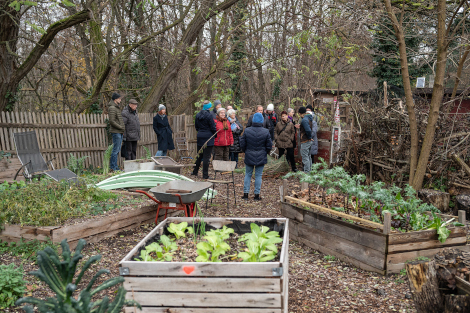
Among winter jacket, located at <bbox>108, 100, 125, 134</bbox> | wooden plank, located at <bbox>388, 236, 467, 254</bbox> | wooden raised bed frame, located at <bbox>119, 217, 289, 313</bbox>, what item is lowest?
wooden plank, located at <bbox>388, 236, 467, 254</bbox>

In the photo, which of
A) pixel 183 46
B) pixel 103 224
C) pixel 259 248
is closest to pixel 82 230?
pixel 103 224

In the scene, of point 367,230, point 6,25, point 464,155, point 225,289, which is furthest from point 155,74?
point 225,289

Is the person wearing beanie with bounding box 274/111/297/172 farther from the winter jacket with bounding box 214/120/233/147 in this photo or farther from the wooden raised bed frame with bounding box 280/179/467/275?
the wooden raised bed frame with bounding box 280/179/467/275

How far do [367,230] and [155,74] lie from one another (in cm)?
1354

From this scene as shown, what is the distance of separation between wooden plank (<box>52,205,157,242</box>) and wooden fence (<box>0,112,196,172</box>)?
5.23 metres

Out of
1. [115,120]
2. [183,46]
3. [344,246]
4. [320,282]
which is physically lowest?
[320,282]

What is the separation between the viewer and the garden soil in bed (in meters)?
3.80

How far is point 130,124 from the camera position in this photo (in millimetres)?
9875

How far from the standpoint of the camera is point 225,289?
8.65 feet

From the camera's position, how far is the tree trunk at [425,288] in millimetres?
3191

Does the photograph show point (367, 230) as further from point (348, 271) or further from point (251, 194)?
point (251, 194)

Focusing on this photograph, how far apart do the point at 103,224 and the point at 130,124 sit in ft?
16.9

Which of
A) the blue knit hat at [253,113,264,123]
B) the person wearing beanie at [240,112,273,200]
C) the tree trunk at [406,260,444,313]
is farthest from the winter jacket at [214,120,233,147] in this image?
the tree trunk at [406,260,444,313]

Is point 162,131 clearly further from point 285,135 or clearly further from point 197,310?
point 197,310
